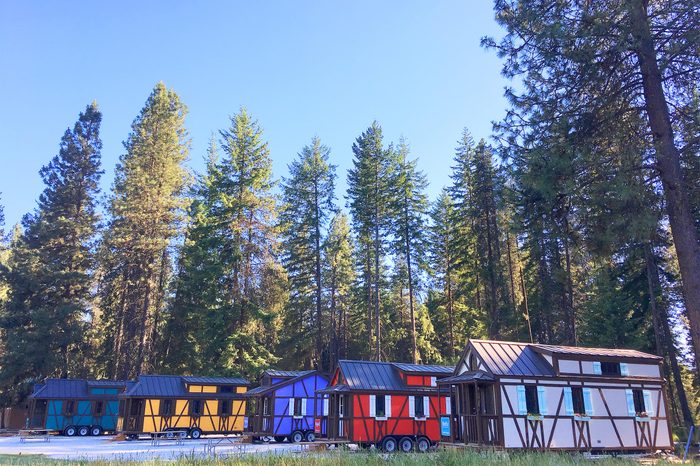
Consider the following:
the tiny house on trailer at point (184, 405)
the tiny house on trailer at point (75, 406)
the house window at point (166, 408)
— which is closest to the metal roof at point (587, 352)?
the tiny house on trailer at point (184, 405)

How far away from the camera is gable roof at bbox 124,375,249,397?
2950 centimetres

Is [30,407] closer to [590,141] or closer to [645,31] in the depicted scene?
[590,141]

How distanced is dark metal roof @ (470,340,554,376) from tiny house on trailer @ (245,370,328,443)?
1078 centimetres

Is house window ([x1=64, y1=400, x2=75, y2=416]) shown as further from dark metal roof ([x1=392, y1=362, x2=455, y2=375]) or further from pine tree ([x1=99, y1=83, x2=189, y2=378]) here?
dark metal roof ([x1=392, y1=362, x2=455, y2=375])

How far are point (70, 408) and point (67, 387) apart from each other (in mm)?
1367

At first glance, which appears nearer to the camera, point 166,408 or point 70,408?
point 166,408

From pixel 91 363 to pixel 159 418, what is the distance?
1606cm

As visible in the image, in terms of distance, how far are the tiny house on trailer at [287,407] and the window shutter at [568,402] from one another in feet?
42.1

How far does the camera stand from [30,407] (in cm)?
3238

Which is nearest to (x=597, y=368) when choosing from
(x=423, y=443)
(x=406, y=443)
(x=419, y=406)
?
(x=419, y=406)

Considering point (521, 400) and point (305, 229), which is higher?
point (305, 229)

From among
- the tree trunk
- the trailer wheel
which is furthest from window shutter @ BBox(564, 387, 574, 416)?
the tree trunk

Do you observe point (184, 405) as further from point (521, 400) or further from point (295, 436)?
point (521, 400)

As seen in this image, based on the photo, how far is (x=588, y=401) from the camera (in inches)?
787
